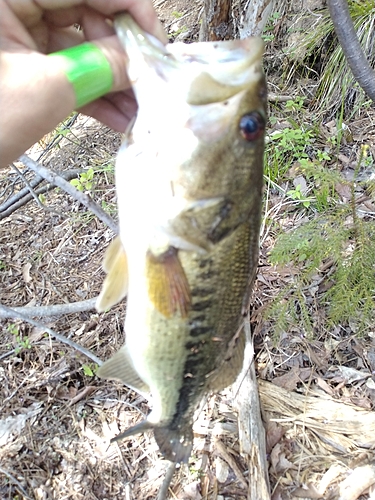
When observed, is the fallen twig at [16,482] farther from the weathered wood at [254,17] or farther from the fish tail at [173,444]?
the weathered wood at [254,17]

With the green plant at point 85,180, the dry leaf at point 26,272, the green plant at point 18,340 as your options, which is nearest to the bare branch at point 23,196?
the green plant at point 85,180

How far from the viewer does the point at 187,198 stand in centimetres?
152

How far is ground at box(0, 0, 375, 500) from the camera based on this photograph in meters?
2.72

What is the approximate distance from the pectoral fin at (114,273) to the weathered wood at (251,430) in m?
1.32

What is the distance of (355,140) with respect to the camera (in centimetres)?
422

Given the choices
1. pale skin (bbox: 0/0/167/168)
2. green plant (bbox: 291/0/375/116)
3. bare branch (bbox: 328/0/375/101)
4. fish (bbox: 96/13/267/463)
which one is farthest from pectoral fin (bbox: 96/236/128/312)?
green plant (bbox: 291/0/375/116)

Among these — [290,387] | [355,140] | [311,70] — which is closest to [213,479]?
[290,387]

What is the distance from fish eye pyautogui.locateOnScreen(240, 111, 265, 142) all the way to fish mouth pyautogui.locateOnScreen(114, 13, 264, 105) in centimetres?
9

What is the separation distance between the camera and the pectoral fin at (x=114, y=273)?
5.22 feet

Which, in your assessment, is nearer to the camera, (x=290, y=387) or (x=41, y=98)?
(x=41, y=98)

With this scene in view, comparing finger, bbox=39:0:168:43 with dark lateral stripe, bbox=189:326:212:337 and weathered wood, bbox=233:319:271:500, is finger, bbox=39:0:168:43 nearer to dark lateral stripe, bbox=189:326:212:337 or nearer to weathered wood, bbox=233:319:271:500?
dark lateral stripe, bbox=189:326:212:337

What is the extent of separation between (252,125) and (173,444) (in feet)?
4.40

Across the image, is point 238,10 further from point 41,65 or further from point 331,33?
point 41,65

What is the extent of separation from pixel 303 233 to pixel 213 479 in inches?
66.9
